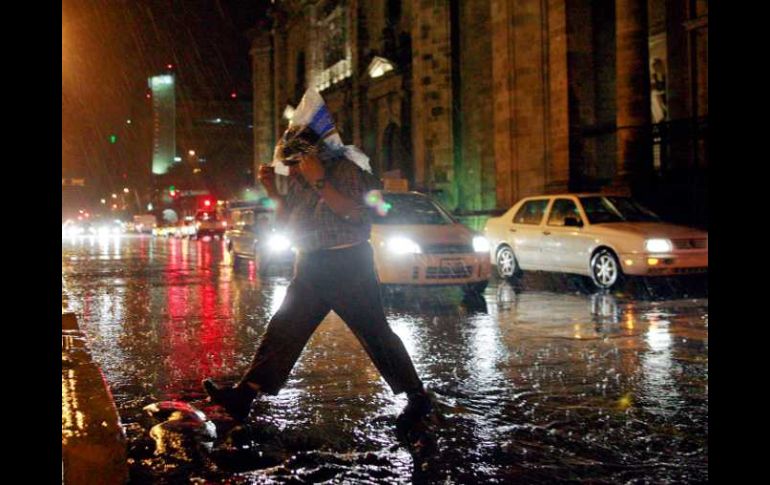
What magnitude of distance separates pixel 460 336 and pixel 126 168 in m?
173

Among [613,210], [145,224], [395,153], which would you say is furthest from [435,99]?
[145,224]

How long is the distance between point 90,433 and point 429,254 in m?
8.36

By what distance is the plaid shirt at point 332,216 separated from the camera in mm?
4770

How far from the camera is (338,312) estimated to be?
4812 millimetres

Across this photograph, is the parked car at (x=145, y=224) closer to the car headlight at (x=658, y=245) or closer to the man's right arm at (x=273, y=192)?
the car headlight at (x=658, y=245)

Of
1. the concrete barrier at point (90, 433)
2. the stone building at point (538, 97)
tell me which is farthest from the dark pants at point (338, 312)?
the stone building at point (538, 97)

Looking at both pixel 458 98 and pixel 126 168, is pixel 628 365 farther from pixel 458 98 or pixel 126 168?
pixel 126 168

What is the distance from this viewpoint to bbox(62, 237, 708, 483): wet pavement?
4.12 metres

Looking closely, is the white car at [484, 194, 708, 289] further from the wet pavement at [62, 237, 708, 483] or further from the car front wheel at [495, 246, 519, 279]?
the wet pavement at [62, 237, 708, 483]

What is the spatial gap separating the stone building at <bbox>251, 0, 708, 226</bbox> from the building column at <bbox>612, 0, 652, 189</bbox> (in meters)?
0.03

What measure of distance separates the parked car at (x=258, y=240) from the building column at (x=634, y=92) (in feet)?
29.2

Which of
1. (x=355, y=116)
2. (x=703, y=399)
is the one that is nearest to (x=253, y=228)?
(x=703, y=399)

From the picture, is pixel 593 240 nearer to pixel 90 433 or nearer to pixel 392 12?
pixel 90 433

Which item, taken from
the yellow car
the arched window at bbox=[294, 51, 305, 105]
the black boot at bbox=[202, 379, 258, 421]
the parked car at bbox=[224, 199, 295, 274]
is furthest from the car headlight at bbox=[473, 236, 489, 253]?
the arched window at bbox=[294, 51, 305, 105]
